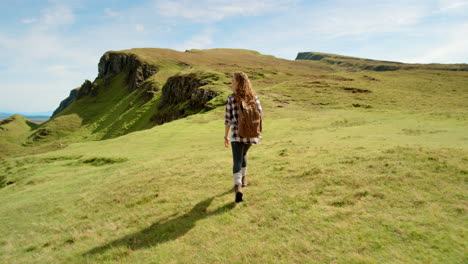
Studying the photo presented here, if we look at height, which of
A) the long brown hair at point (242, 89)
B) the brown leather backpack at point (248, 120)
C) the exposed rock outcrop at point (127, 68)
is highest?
the exposed rock outcrop at point (127, 68)

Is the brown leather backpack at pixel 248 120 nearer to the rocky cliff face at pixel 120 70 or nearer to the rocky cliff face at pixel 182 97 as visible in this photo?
the rocky cliff face at pixel 182 97

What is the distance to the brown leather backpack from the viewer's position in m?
7.05

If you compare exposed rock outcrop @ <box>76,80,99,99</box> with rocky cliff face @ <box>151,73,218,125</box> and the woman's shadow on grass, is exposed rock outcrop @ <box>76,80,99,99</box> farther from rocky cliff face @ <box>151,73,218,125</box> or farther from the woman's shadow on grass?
the woman's shadow on grass

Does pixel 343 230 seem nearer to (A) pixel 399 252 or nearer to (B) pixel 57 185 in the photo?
(A) pixel 399 252

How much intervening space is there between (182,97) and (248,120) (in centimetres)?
6018

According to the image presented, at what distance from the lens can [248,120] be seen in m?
7.11

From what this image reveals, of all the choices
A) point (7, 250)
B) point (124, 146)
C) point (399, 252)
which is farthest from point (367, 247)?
point (124, 146)

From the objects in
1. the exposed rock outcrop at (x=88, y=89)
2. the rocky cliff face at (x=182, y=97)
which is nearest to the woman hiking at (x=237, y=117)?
the rocky cliff face at (x=182, y=97)

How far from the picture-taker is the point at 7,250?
749 centimetres

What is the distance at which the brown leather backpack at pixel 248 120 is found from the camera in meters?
7.05

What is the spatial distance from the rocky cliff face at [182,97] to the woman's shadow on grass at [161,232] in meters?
42.3

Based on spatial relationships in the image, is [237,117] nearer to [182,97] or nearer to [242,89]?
[242,89]

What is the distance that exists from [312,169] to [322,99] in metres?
39.2

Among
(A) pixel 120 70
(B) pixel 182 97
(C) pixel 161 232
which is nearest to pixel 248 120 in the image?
(C) pixel 161 232
